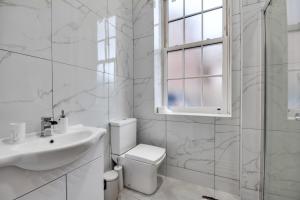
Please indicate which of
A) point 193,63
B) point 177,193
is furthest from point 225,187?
→ point 193,63

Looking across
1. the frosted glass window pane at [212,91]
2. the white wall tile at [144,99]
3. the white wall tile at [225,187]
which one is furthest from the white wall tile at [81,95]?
the white wall tile at [225,187]

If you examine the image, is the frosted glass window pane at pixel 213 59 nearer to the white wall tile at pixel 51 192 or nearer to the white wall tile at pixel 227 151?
the white wall tile at pixel 227 151

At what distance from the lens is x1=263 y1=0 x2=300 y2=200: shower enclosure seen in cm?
106

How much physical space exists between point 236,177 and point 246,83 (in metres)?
0.96

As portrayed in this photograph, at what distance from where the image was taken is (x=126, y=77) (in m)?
1.91

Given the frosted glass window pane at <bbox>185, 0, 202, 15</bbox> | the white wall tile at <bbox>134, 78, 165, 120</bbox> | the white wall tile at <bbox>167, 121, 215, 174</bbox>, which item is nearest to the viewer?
the white wall tile at <bbox>167, 121, 215, 174</bbox>

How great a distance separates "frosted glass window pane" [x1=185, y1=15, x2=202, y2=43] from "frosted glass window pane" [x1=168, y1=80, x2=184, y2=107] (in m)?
0.56

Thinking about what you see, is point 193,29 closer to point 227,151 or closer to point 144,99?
point 144,99

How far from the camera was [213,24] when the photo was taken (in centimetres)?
171

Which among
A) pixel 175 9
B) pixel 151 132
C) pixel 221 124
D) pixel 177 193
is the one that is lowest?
pixel 177 193

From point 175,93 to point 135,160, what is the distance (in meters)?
0.98

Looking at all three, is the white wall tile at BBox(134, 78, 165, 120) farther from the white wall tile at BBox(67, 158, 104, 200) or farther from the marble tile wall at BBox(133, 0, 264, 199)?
the white wall tile at BBox(67, 158, 104, 200)

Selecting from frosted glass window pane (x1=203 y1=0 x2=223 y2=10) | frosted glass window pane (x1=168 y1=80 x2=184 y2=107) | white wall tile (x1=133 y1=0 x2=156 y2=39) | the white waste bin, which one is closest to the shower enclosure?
frosted glass window pane (x1=203 y1=0 x2=223 y2=10)

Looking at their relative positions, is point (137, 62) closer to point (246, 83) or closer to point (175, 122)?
point (175, 122)
